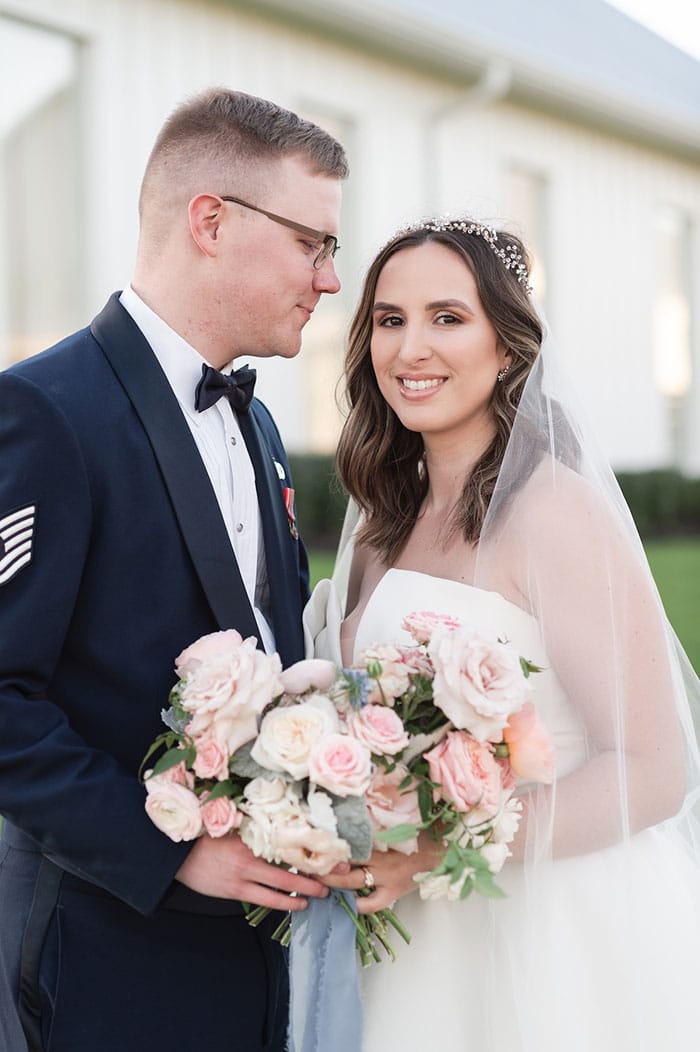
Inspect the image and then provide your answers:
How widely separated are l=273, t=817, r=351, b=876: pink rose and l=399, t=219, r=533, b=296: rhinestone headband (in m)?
1.73

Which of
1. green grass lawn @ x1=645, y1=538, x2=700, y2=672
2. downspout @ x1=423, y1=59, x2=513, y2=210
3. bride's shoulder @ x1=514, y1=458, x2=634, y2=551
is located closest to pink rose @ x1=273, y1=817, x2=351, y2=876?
bride's shoulder @ x1=514, y1=458, x2=634, y2=551

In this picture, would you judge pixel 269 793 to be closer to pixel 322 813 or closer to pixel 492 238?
pixel 322 813

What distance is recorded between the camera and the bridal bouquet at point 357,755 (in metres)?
1.97

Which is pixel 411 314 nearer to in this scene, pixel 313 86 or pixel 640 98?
pixel 313 86

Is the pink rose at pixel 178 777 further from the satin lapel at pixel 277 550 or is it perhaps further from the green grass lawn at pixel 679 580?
the green grass lawn at pixel 679 580

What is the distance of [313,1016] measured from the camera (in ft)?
7.26

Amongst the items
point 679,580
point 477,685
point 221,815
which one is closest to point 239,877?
point 221,815

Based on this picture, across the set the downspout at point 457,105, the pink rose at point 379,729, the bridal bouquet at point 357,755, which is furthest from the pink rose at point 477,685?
the downspout at point 457,105

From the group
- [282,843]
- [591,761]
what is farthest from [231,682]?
[591,761]

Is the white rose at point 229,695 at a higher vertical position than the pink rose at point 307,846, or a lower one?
higher

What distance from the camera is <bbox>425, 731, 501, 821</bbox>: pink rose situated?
203 centimetres

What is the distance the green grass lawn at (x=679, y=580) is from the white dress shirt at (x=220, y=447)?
5046mm

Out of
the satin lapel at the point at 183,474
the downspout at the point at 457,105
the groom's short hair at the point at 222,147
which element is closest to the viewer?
the satin lapel at the point at 183,474

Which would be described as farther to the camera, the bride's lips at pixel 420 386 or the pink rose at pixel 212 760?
the bride's lips at pixel 420 386
